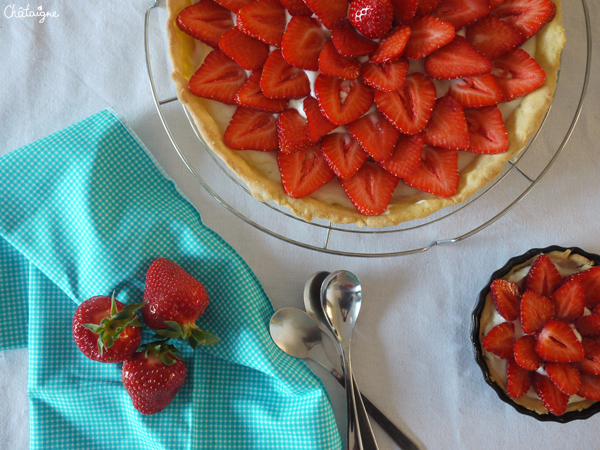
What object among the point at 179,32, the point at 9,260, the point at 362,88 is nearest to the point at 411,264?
the point at 362,88

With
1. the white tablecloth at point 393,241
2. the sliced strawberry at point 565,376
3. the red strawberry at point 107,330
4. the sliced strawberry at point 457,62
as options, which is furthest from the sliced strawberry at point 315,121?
the sliced strawberry at point 565,376

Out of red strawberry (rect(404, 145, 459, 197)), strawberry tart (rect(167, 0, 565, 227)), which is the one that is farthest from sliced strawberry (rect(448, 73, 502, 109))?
red strawberry (rect(404, 145, 459, 197))

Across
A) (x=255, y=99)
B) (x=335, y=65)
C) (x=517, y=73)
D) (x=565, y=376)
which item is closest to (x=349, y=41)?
(x=335, y=65)

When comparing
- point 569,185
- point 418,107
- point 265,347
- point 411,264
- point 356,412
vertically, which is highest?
point 418,107

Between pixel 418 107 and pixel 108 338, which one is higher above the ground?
pixel 418 107

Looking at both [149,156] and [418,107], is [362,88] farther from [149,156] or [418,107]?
[149,156]

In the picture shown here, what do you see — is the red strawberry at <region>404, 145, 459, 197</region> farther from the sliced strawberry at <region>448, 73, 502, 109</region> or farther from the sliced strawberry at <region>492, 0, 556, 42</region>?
the sliced strawberry at <region>492, 0, 556, 42</region>

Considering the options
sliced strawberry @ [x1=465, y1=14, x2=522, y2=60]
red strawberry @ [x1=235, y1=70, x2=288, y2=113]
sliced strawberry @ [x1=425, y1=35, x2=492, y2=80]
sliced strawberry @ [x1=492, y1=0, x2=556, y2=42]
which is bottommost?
red strawberry @ [x1=235, y1=70, x2=288, y2=113]
